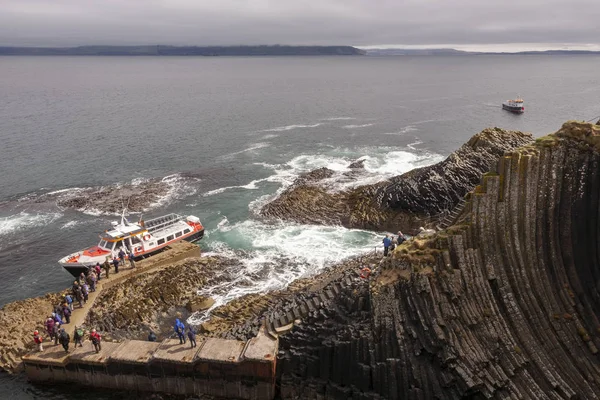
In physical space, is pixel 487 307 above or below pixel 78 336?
above

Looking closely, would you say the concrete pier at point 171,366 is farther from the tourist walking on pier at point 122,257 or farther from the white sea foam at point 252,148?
the white sea foam at point 252,148

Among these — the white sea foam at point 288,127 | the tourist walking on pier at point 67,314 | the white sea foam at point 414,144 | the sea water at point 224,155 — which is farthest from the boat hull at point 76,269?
the white sea foam at point 288,127

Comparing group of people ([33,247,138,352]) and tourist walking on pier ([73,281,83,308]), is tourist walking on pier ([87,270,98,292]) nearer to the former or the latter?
group of people ([33,247,138,352])

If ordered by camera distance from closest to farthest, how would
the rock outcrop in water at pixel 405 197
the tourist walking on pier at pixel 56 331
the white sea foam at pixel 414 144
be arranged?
1. the tourist walking on pier at pixel 56 331
2. the rock outcrop in water at pixel 405 197
3. the white sea foam at pixel 414 144

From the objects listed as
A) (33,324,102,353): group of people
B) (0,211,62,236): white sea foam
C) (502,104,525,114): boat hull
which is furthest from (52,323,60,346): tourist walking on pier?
(502,104,525,114): boat hull

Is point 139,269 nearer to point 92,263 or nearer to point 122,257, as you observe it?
point 122,257

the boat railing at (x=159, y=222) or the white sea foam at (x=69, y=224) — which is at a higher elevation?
the boat railing at (x=159, y=222)

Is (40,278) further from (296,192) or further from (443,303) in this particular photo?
(443,303)

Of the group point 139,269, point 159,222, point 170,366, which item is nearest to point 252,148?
point 159,222
